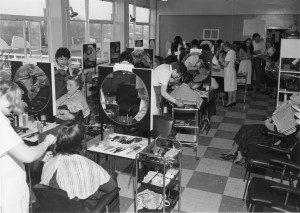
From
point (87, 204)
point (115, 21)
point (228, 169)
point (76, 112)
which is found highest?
point (115, 21)

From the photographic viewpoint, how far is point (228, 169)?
11.2 ft

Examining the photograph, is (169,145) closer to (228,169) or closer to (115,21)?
(228,169)

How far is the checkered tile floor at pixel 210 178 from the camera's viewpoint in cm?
269

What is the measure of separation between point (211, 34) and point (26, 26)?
6224 millimetres

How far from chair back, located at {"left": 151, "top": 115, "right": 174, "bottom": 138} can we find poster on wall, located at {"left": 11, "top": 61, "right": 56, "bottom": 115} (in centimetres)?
94

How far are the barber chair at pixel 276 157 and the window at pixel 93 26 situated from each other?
15.2 feet

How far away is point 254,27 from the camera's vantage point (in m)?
9.52

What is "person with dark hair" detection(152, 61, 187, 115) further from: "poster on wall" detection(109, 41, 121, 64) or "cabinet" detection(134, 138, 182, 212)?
"poster on wall" detection(109, 41, 121, 64)

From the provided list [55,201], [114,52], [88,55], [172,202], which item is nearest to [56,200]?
[55,201]

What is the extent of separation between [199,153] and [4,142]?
2.66 metres

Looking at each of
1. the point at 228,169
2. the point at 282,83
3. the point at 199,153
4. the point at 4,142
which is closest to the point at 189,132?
the point at 199,153

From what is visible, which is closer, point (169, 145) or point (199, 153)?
point (169, 145)

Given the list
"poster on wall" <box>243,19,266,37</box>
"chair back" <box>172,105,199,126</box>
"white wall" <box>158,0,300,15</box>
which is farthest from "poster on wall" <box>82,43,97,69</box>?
"poster on wall" <box>243,19,266,37</box>

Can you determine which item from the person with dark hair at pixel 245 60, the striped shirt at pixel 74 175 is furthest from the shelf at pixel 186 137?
the person with dark hair at pixel 245 60
